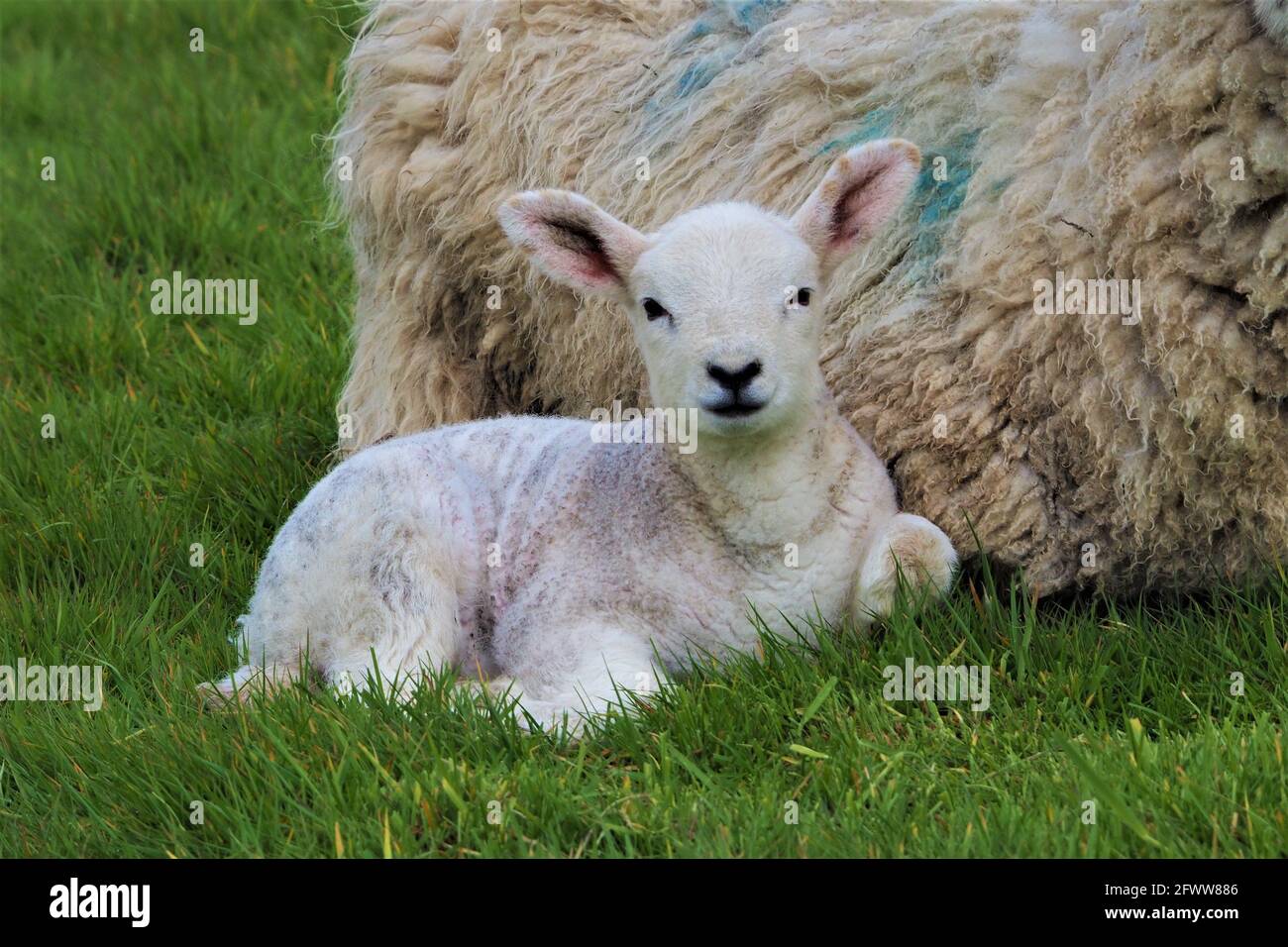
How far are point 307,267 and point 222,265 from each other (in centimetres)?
33

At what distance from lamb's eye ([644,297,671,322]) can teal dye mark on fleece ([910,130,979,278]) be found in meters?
0.88

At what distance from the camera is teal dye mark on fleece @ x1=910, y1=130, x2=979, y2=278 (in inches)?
176

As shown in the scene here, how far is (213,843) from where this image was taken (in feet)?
11.0

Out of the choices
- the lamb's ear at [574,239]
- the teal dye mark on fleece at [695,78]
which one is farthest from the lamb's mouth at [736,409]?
the teal dye mark on fleece at [695,78]

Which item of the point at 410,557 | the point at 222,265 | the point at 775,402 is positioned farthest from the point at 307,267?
the point at 775,402

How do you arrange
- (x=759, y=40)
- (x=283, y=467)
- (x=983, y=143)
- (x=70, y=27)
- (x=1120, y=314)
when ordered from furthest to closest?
(x=70, y=27) → (x=283, y=467) → (x=759, y=40) → (x=983, y=143) → (x=1120, y=314)

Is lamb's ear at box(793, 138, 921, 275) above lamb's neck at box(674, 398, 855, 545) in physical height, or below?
above

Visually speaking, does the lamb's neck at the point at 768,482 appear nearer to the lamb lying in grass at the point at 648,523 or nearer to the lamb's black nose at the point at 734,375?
the lamb lying in grass at the point at 648,523

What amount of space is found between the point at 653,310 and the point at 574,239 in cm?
29

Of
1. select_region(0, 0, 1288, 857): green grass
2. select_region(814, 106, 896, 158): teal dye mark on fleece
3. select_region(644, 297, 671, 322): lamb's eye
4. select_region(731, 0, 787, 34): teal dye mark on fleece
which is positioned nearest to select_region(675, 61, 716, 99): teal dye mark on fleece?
select_region(731, 0, 787, 34): teal dye mark on fleece

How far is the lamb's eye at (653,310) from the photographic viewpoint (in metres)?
3.86

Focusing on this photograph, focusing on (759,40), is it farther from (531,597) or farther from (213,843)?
(213,843)

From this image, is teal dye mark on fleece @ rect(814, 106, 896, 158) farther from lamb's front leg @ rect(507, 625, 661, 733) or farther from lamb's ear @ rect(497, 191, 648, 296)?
lamb's front leg @ rect(507, 625, 661, 733)

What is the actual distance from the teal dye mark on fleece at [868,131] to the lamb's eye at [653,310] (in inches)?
42.6
